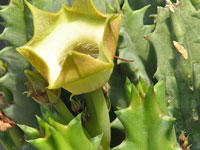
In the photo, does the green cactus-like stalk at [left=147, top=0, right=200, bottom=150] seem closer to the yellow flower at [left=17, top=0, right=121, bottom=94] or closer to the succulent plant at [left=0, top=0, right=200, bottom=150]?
the succulent plant at [left=0, top=0, right=200, bottom=150]

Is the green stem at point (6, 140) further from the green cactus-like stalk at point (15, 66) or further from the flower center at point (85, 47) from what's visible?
the flower center at point (85, 47)

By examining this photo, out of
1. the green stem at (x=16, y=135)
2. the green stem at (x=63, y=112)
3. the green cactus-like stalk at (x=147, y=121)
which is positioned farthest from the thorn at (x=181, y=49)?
the green stem at (x=16, y=135)

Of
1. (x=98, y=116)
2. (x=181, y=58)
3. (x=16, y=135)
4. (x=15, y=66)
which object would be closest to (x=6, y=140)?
(x=16, y=135)

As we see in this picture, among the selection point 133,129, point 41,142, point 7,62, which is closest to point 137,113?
point 133,129

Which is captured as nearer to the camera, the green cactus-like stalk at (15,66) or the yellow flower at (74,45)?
the yellow flower at (74,45)

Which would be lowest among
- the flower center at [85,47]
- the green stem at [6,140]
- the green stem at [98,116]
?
the green stem at [6,140]

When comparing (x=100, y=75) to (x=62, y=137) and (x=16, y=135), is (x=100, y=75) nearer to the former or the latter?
(x=62, y=137)
